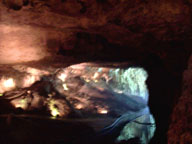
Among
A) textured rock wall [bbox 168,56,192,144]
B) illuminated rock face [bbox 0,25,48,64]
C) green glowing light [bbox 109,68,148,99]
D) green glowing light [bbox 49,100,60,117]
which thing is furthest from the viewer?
green glowing light [bbox 109,68,148,99]

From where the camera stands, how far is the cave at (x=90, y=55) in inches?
119

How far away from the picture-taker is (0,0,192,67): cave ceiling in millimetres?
2881

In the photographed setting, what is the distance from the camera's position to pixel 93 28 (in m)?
3.74

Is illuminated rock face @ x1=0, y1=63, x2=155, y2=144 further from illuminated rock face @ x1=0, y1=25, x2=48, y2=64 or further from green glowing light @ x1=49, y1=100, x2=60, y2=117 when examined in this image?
illuminated rock face @ x1=0, y1=25, x2=48, y2=64

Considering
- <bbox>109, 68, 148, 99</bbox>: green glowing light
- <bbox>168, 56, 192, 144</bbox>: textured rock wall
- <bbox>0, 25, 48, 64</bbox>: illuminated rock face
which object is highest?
<bbox>0, 25, 48, 64</bbox>: illuminated rock face

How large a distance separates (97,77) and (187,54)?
9953mm

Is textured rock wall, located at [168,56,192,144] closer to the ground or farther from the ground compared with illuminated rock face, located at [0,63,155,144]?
farther from the ground

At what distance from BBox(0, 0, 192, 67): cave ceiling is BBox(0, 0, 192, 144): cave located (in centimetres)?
2

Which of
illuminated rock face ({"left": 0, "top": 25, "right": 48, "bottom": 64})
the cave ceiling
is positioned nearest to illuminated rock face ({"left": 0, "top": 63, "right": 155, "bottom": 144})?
illuminated rock face ({"left": 0, "top": 25, "right": 48, "bottom": 64})

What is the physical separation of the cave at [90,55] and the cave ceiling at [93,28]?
2cm

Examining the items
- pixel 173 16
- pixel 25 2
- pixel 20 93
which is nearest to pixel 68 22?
pixel 25 2

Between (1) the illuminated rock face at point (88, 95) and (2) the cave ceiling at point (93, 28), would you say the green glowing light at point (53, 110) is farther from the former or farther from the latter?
(2) the cave ceiling at point (93, 28)

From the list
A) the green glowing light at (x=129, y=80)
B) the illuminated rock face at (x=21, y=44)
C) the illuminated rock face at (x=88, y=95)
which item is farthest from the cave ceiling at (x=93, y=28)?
the green glowing light at (x=129, y=80)

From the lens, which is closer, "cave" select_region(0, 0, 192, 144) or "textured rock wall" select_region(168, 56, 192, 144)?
"textured rock wall" select_region(168, 56, 192, 144)
